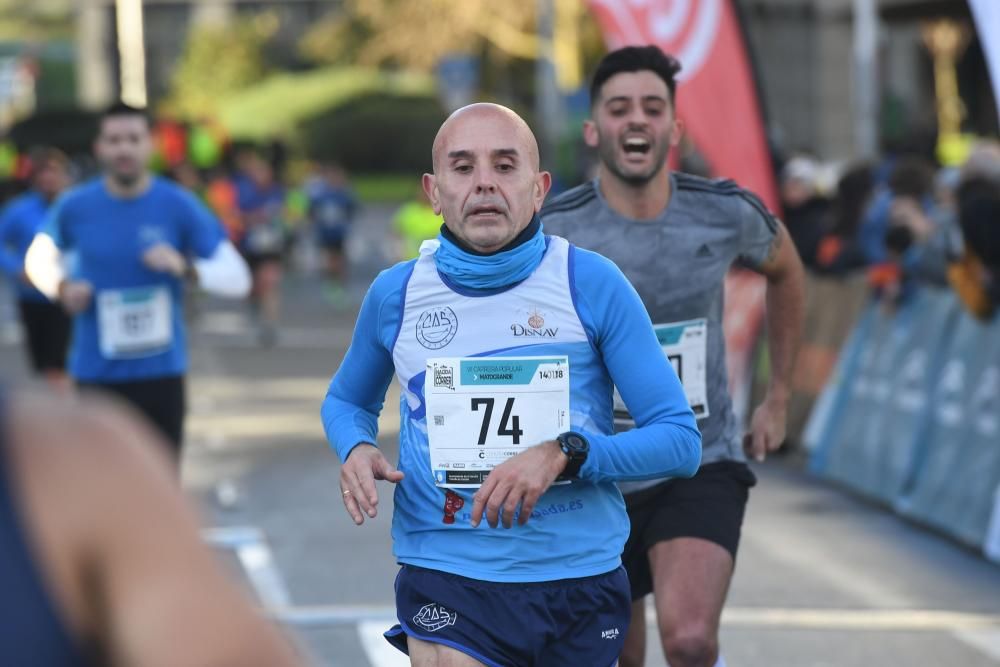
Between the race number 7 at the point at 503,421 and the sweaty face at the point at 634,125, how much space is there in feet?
4.21

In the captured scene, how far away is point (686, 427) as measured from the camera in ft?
13.1

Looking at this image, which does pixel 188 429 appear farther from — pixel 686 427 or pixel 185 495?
pixel 185 495

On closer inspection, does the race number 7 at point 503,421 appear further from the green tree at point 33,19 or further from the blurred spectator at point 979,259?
the green tree at point 33,19

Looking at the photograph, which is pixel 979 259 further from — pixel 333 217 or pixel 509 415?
pixel 333 217

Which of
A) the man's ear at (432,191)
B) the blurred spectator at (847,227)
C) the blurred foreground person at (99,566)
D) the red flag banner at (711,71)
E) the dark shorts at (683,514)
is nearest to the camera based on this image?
the blurred foreground person at (99,566)

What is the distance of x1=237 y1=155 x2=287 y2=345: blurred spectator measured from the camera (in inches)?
790

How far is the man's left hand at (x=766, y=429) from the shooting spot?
5.38m

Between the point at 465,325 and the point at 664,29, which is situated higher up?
the point at 664,29

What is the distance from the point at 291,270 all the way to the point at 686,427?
2849cm

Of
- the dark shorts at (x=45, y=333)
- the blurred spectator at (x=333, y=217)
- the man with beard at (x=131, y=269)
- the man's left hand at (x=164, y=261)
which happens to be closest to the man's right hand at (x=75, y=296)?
the man with beard at (x=131, y=269)

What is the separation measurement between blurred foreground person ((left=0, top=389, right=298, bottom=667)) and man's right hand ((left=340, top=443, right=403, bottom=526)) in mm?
2415

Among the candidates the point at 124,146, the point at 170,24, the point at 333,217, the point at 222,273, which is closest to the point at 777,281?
the point at 222,273

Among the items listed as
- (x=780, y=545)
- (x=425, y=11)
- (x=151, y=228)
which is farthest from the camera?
(x=425, y=11)

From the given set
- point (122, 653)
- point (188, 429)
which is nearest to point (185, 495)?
point (122, 653)
